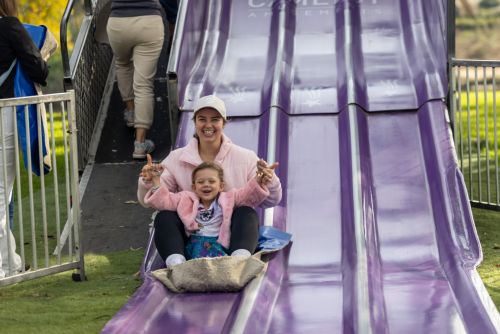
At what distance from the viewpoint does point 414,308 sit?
19.9 feet

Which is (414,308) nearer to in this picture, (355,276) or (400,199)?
(355,276)

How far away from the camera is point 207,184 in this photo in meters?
6.85

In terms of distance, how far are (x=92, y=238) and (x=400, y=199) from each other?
2381 millimetres

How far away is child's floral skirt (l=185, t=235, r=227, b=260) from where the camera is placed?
22.1 feet

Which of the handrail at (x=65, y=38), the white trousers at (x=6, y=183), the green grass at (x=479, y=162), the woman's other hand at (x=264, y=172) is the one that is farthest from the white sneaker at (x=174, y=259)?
the green grass at (x=479, y=162)

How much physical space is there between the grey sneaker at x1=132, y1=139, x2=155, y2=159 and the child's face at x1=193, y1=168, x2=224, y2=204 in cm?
271

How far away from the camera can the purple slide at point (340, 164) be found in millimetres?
6055

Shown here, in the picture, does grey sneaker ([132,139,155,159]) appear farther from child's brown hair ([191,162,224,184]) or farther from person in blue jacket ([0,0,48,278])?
child's brown hair ([191,162,224,184])

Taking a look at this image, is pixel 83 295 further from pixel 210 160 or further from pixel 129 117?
pixel 129 117

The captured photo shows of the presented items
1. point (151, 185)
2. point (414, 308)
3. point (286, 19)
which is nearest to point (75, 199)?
point (151, 185)

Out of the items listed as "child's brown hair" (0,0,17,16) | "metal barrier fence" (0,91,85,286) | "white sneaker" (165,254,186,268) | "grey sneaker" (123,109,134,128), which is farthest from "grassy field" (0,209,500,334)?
"grey sneaker" (123,109,134,128)

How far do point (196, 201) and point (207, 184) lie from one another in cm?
13

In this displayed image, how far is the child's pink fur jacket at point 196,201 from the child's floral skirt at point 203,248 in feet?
0.13

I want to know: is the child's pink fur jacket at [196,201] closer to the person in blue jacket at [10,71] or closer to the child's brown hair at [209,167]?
the child's brown hair at [209,167]
